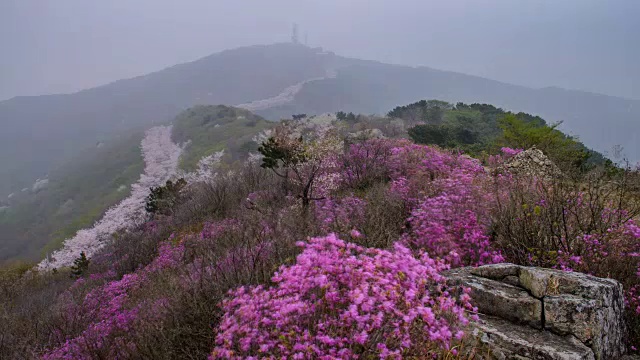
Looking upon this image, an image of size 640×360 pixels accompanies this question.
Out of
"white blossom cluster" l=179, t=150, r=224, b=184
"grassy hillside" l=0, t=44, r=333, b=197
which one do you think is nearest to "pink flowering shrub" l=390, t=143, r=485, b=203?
"white blossom cluster" l=179, t=150, r=224, b=184

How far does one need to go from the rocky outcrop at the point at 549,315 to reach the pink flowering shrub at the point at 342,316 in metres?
0.75

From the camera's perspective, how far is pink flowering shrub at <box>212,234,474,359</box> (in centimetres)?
302

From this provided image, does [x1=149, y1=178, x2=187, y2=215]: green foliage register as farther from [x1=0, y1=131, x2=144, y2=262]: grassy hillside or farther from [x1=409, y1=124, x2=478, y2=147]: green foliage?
[x1=409, y1=124, x2=478, y2=147]: green foliage

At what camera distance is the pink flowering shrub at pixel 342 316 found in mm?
3021

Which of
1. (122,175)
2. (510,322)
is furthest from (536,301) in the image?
(122,175)

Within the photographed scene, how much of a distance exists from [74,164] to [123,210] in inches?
1857

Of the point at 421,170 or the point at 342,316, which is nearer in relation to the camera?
the point at 342,316

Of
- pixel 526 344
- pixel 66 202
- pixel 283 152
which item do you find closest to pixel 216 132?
pixel 66 202

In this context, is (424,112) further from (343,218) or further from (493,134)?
(343,218)

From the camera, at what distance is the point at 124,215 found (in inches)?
1501

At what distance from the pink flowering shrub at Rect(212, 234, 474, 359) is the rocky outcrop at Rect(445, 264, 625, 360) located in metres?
0.75

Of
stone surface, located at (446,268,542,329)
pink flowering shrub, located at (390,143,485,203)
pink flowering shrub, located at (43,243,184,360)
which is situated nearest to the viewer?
stone surface, located at (446,268,542,329)

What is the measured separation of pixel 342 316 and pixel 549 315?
267 centimetres

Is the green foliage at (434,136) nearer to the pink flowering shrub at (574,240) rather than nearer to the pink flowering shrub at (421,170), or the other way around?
the pink flowering shrub at (421,170)
